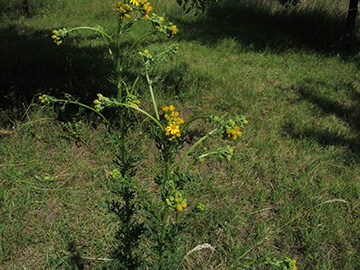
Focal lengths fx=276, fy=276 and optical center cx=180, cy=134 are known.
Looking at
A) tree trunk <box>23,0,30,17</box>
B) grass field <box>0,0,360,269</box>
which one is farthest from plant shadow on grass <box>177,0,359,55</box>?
tree trunk <box>23,0,30,17</box>

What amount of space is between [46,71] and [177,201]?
11.5 ft

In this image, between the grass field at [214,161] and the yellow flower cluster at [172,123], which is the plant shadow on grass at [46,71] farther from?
the yellow flower cluster at [172,123]

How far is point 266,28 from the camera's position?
6461 mm

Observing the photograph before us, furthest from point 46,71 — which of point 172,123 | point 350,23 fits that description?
point 350,23

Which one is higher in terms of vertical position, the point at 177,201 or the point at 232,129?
the point at 232,129

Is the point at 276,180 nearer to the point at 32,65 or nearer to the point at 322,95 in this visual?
the point at 322,95

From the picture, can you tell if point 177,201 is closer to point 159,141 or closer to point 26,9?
point 159,141

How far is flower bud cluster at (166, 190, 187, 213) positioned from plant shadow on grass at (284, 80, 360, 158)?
2.43m

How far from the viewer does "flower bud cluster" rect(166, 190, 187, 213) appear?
0.98 meters

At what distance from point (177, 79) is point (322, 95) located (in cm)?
206

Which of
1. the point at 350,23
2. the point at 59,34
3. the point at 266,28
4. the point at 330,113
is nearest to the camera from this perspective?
the point at 59,34

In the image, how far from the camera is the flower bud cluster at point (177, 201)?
0.98 metres

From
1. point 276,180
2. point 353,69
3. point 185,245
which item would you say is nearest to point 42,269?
point 185,245

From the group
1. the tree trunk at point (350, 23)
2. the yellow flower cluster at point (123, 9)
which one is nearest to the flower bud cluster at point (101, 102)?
the yellow flower cluster at point (123, 9)
